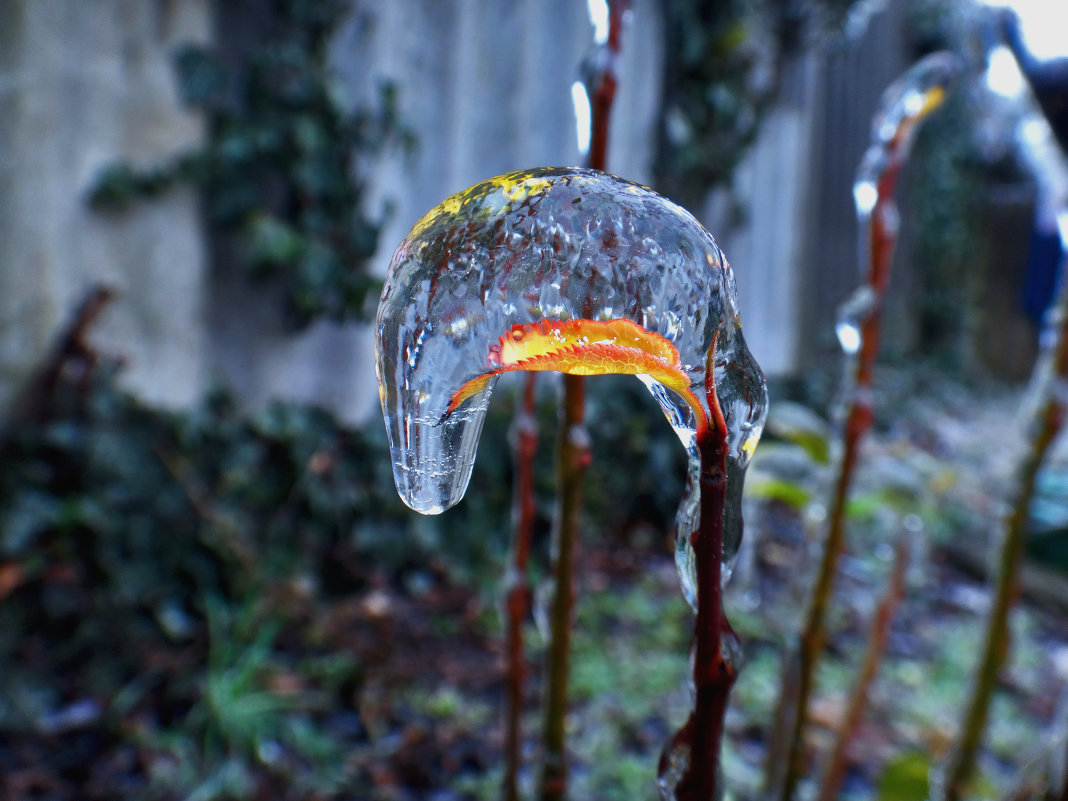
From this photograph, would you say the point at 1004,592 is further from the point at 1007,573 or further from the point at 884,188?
the point at 884,188

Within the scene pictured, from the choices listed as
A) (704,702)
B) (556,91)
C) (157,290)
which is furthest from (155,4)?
(704,702)

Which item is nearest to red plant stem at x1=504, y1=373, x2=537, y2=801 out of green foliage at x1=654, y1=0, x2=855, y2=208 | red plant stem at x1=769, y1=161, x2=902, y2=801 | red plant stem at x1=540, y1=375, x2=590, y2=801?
red plant stem at x1=540, y1=375, x2=590, y2=801

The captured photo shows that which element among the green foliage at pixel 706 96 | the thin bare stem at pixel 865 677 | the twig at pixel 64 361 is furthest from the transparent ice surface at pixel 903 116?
the green foliage at pixel 706 96

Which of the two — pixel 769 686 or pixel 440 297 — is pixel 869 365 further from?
pixel 769 686

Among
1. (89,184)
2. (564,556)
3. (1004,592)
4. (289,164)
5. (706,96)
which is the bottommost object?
(1004,592)

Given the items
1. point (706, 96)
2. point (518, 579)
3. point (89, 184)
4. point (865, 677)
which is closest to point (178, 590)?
point (89, 184)

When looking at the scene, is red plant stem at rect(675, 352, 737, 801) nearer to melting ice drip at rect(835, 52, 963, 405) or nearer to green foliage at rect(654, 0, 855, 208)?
melting ice drip at rect(835, 52, 963, 405)

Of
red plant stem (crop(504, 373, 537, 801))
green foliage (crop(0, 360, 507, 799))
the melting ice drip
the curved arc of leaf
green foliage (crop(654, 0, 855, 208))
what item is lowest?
green foliage (crop(0, 360, 507, 799))

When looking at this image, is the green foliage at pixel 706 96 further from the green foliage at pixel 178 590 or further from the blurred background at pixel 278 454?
the green foliage at pixel 178 590
